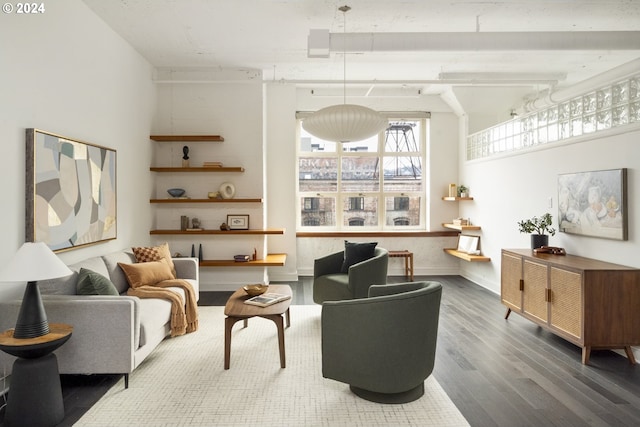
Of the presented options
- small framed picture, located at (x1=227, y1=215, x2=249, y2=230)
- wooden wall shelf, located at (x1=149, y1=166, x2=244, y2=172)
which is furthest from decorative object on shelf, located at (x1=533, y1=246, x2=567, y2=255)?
A: wooden wall shelf, located at (x1=149, y1=166, x2=244, y2=172)

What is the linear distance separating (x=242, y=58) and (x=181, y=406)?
172 inches

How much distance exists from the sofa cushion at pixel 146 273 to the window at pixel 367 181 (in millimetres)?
3154

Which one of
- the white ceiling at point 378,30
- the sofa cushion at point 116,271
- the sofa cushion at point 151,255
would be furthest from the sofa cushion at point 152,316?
the white ceiling at point 378,30

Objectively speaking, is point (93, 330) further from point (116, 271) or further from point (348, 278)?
point (348, 278)

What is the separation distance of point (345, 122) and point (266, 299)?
5.83 ft

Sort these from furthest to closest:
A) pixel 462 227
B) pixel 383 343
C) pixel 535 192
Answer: pixel 462 227 < pixel 535 192 < pixel 383 343

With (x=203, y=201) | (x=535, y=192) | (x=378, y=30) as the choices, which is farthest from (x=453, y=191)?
(x=203, y=201)

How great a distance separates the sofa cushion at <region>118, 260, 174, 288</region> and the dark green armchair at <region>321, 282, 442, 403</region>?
2.13 m

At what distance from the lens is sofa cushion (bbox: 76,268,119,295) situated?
2.98 m

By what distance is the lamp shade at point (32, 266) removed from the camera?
7.30 feet

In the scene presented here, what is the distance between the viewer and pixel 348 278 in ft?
13.9

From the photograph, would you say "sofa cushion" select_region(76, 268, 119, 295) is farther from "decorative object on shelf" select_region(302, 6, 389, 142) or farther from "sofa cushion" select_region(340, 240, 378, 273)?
"sofa cushion" select_region(340, 240, 378, 273)

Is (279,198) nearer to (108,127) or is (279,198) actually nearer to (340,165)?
(340,165)

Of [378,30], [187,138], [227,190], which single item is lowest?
[227,190]
